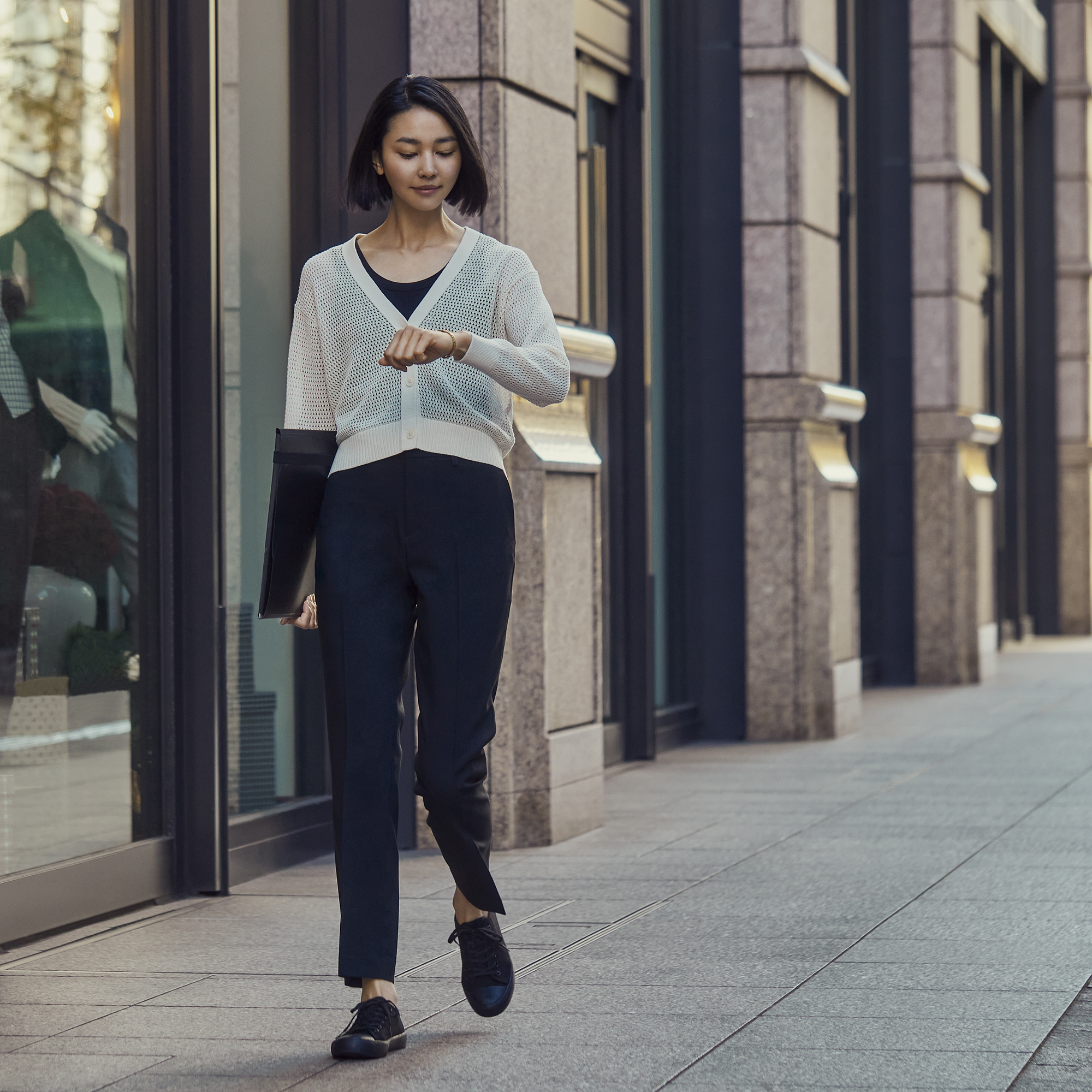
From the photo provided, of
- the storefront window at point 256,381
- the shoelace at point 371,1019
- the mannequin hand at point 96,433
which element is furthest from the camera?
the storefront window at point 256,381

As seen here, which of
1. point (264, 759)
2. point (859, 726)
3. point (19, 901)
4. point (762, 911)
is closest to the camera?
point (19, 901)

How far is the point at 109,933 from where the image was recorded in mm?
5352

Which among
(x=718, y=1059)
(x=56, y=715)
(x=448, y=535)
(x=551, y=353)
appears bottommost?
(x=718, y=1059)

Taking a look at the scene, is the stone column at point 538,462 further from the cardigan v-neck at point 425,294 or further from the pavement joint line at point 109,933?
the cardigan v-neck at point 425,294

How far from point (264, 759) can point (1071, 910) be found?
2.58 meters

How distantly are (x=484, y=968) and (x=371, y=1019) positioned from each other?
1.01 ft

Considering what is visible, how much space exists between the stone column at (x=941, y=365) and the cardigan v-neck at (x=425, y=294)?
9749mm

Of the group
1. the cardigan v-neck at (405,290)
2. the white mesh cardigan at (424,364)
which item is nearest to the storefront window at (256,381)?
the white mesh cardigan at (424,364)

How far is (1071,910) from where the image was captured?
5.41 metres

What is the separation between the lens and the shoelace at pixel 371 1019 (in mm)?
3895

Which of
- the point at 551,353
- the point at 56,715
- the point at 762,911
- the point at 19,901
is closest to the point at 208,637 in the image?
the point at 56,715

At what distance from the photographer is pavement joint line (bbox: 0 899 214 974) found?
497 centimetres

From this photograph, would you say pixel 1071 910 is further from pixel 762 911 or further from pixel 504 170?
pixel 504 170

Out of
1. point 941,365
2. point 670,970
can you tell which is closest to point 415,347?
point 670,970
